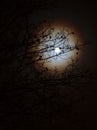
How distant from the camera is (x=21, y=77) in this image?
3.47 meters

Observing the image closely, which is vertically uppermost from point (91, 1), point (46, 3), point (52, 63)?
point (91, 1)

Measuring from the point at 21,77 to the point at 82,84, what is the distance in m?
1.13

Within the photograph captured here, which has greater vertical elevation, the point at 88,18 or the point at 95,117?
the point at 88,18

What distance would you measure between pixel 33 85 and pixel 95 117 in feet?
→ 4.77

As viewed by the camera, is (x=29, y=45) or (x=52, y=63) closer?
(x=29, y=45)

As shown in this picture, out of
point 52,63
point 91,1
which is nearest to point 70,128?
point 52,63

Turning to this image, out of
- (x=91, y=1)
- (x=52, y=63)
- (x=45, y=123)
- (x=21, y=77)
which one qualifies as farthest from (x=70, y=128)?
A: (x=91, y=1)

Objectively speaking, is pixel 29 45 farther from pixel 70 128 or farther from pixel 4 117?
pixel 70 128

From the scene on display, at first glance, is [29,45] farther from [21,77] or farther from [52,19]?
[52,19]

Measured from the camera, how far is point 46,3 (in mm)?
3488

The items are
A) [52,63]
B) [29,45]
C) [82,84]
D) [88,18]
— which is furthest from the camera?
[88,18]

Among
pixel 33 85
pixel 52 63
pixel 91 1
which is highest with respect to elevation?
pixel 91 1

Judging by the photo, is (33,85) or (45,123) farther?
(45,123)

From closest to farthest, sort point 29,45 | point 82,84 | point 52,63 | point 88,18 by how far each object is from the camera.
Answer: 1. point 29,45
2. point 52,63
3. point 82,84
4. point 88,18
